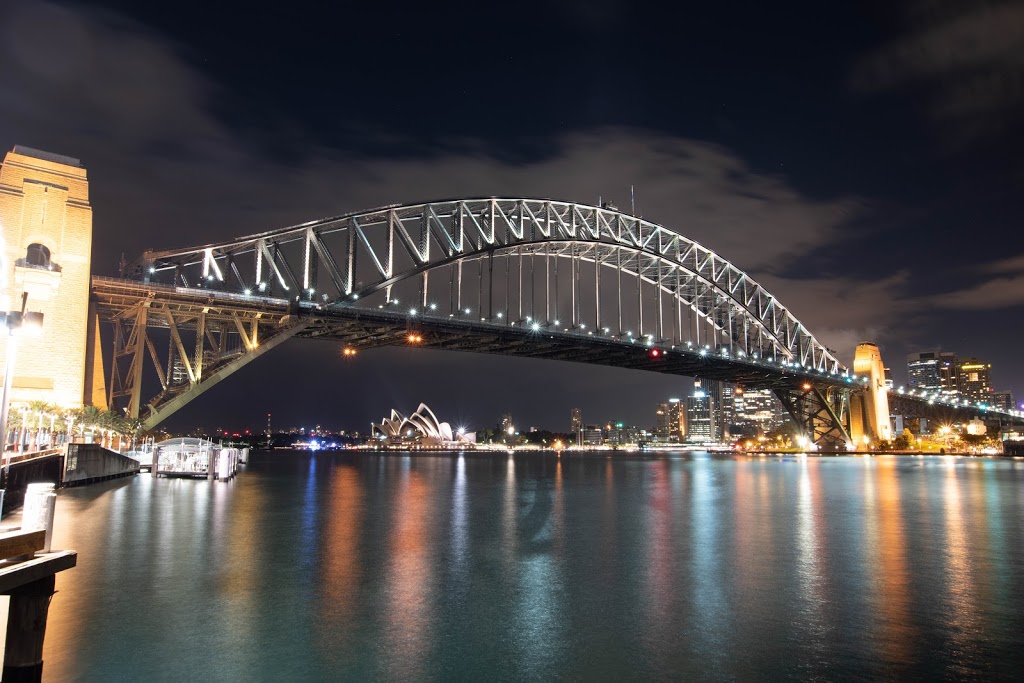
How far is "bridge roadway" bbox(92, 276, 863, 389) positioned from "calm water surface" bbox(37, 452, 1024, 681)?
13.8 metres

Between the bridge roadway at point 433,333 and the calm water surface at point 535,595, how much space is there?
13.8 metres

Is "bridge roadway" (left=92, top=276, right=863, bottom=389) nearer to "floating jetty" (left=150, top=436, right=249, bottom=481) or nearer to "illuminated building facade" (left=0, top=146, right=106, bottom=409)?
"illuminated building facade" (left=0, top=146, right=106, bottom=409)

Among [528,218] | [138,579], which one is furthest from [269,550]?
[528,218]

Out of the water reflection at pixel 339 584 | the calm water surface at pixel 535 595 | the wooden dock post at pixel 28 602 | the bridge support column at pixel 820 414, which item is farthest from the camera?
the bridge support column at pixel 820 414

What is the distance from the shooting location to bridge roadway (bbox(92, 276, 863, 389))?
36.6 m

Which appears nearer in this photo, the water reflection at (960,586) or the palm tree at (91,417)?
the water reflection at (960,586)

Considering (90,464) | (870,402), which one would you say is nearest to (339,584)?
(90,464)

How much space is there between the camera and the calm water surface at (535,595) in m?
8.98

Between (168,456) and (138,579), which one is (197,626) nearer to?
(138,579)

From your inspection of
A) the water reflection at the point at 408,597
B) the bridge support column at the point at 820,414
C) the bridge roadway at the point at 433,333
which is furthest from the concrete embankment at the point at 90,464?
the bridge support column at the point at 820,414

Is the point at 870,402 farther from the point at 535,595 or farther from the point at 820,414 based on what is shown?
the point at 535,595

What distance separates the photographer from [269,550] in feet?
55.4

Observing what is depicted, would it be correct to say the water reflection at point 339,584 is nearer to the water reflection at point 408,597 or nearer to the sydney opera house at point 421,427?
the water reflection at point 408,597

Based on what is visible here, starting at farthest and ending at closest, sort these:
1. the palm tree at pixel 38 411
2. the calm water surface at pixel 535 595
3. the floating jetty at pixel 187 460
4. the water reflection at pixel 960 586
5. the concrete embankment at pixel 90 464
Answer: the floating jetty at pixel 187 460 < the concrete embankment at pixel 90 464 < the palm tree at pixel 38 411 < the water reflection at pixel 960 586 < the calm water surface at pixel 535 595
